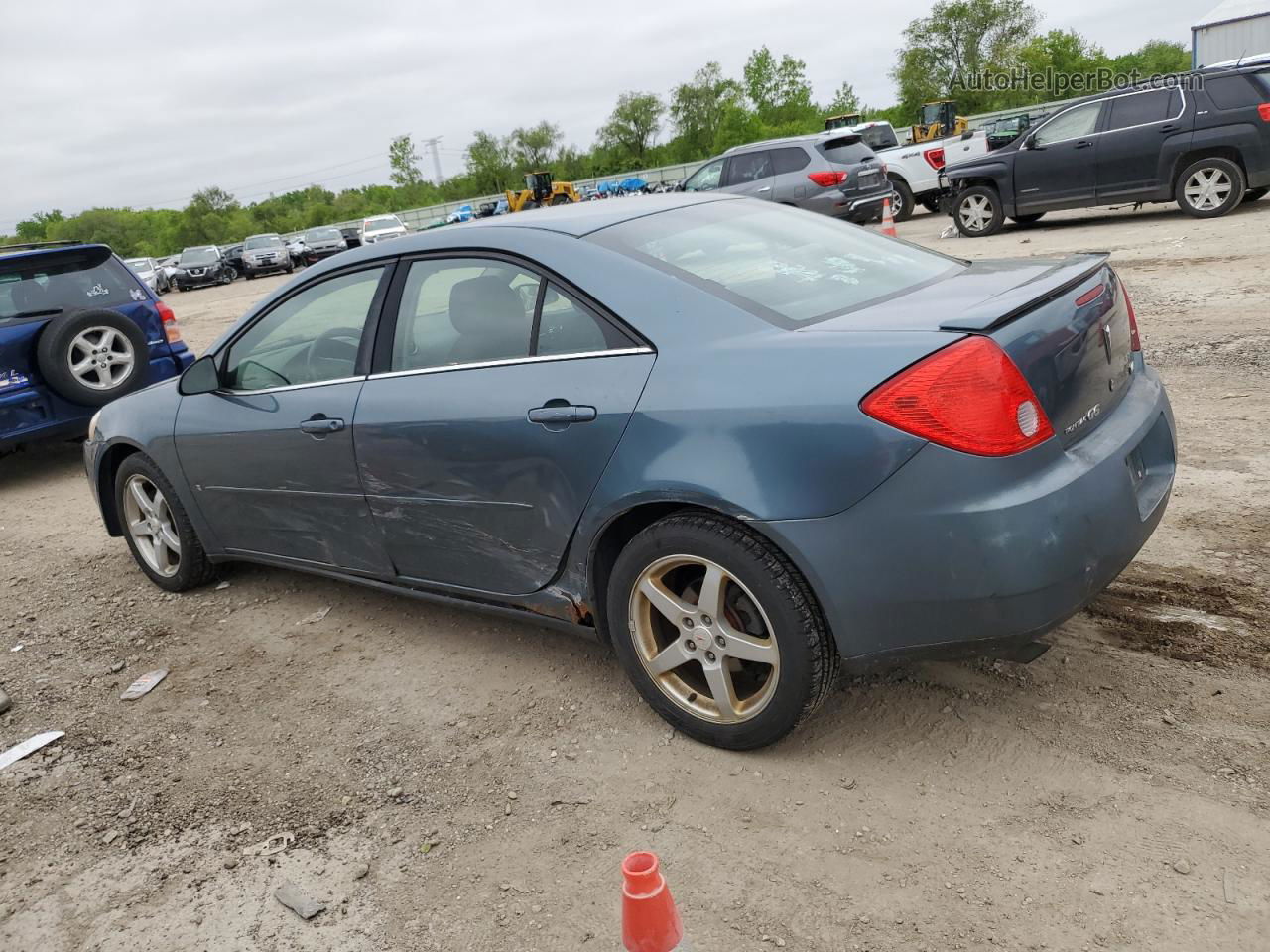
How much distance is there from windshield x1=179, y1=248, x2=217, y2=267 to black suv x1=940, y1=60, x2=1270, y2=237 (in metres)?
30.7

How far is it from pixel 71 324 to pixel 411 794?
5.49m

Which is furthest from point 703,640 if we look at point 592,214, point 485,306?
point 592,214

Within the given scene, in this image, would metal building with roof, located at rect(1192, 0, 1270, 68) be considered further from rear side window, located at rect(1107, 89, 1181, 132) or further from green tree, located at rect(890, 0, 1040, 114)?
green tree, located at rect(890, 0, 1040, 114)

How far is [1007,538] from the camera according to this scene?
2.45m

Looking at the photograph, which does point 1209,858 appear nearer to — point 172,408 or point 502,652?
point 502,652

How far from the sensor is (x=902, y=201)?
759 inches

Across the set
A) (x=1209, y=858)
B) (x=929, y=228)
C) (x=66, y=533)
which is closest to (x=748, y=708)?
(x=1209, y=858)

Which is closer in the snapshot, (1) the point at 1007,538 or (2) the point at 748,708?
(1) the point at 1007,538

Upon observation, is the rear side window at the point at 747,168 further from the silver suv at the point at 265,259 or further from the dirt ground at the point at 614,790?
the silver suv at the point at 265,259

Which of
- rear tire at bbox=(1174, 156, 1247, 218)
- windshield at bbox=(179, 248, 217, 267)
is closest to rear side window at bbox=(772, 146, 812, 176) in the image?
rear tire at bbox=(1174, 156, 1247, 218)

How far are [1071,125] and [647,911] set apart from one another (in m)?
14.1

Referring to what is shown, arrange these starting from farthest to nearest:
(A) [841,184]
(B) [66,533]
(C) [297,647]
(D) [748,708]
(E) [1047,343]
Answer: (A) [841,184]
(B) [66,533]
(C) [297,647]
(D) [748,708]
(E) [1047,343]

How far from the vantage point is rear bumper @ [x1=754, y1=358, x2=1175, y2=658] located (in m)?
2.45

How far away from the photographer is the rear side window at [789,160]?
16.3 meters
